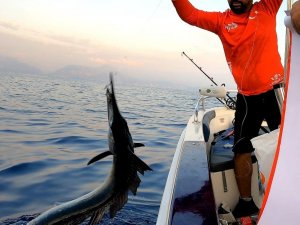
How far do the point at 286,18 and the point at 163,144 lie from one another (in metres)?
7.38

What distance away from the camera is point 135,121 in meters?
12.1

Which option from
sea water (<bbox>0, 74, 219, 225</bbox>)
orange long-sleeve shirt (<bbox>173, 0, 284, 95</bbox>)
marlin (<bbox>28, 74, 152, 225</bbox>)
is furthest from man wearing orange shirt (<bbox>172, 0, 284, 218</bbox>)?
marlin (<bbox>28, 74, 152, 225</bbox>)

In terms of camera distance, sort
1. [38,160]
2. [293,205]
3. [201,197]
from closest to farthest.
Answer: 1. [293,205]
2. [201,197]
3. [38,160]

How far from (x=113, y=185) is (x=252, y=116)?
1878mm

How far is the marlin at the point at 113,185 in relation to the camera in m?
1.89

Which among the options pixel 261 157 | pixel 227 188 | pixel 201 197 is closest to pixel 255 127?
pixel 227 188

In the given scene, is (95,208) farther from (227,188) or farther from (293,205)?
(227,188)

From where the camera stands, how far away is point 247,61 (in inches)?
129

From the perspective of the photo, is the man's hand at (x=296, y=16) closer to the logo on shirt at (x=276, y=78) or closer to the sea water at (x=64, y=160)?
the sea water at (x=64, y=160)

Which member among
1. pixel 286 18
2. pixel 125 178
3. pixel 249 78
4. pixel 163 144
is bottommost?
pixel 163 144

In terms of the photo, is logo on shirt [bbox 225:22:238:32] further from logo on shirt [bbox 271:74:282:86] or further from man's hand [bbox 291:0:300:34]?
man's hand [bbox 291:0:300:34]

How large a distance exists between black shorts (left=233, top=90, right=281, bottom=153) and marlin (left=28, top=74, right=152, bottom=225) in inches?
65.9

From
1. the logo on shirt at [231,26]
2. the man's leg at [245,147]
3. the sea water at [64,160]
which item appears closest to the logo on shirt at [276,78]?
the man's leg at [245,147]

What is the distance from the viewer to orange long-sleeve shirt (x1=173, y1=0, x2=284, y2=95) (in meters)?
3.20
